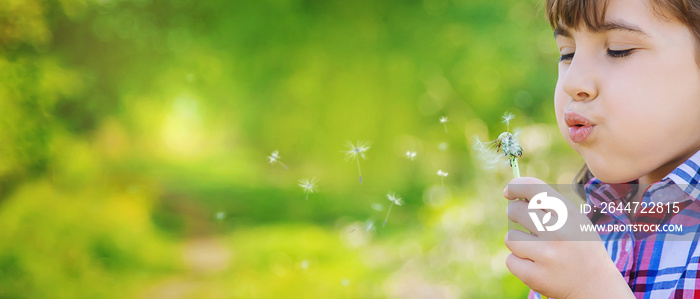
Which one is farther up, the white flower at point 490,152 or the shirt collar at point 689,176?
the white flower at point 490,152

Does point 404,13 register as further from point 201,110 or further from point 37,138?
point 37,138

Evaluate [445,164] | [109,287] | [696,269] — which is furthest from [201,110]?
[696,269]

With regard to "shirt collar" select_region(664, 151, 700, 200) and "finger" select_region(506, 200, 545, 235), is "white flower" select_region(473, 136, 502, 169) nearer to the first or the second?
"finger" select_region(506, 200, 545, 235)

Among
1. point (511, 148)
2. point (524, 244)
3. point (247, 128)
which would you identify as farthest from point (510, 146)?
→ point (247, 128)

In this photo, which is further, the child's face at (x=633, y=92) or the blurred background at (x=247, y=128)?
the blurred background at (x=247, y=128)

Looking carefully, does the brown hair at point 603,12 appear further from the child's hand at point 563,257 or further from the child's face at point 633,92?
the child's hand at point 563,257

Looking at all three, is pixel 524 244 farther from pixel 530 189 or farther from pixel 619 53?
pixel 619 53

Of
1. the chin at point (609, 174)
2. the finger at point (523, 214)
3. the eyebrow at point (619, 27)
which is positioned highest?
the eyebrow at point (619, 27)

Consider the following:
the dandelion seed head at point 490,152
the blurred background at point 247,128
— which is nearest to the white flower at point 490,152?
the dandelion seed head at point 490,152
